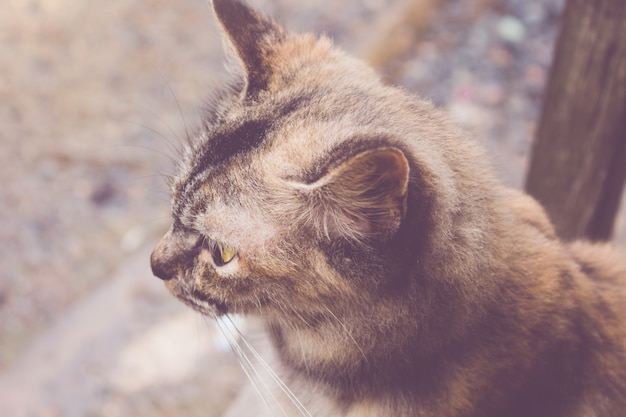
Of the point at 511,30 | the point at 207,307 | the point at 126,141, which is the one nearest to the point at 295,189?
the point at 207,307

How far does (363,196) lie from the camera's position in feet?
4.34

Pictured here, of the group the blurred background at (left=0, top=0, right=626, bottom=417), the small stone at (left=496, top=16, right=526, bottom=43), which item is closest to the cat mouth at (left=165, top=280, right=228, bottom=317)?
the blurred background at (left=0, top=0, right=626, bottom=417)

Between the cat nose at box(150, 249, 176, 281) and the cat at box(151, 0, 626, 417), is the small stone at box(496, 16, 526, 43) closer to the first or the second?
the cat at box(151, 0, 626, 417)

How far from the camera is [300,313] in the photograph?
1.64 metres

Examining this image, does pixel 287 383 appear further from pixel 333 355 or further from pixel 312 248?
pixel 312 248

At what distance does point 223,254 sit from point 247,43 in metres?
0.59

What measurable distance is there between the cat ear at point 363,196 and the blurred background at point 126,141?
1.82 metres

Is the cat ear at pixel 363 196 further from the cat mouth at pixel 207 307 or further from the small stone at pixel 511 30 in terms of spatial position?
the small stone at pixel 511 30

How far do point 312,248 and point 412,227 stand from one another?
9.8 inches

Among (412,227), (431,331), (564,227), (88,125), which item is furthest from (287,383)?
(88,125)

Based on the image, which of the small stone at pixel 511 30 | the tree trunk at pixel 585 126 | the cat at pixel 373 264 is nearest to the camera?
the cat at pixel 373 264

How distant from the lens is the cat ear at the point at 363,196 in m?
1.23

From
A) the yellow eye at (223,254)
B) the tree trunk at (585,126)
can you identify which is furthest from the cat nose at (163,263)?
the tree trunk at (585,126)

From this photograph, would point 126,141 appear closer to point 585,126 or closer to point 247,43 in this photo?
point 247,43
